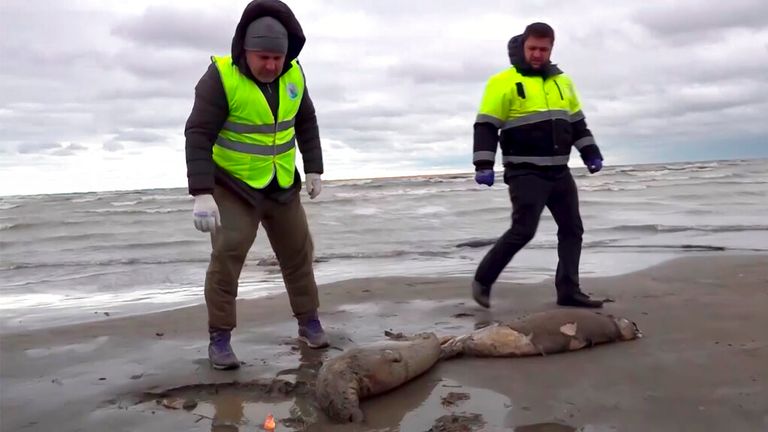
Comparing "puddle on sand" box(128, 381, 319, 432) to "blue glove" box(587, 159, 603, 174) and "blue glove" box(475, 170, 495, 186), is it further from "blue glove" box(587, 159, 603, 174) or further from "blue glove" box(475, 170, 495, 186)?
"blue glove" box(587, 159, 603, 174)

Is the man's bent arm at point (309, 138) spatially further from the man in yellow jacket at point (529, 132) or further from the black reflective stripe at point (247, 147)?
the man in yellow jacket at point (529, 132)

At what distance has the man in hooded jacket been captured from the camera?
4.38 m

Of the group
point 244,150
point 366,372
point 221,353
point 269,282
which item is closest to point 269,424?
point 366,372

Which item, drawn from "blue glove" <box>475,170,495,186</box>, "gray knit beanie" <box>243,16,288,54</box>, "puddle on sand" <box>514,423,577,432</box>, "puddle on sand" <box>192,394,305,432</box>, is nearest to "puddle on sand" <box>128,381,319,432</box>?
"puddle on sand" <box>192,394,305,432</box>

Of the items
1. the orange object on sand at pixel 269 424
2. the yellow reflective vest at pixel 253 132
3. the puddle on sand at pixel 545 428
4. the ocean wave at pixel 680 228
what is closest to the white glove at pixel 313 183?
the yellow reflective vest at pixel 253 132

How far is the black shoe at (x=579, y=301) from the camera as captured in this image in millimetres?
6098

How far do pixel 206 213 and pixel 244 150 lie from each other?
0.53 metres

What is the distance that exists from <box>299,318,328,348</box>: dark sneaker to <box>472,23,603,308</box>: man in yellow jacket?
1764 mm

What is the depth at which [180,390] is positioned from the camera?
4.17m

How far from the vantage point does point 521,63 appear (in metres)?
5.95

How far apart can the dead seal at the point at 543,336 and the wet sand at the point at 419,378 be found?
86 mm

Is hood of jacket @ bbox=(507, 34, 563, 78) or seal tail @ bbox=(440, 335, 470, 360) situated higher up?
hood of jacket @ bbox=(507, 34, 563, 78)

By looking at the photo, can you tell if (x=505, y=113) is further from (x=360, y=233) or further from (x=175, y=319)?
(x=360, y=233)

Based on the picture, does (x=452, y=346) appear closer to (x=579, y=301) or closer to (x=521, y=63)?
(x=579, y=301)
